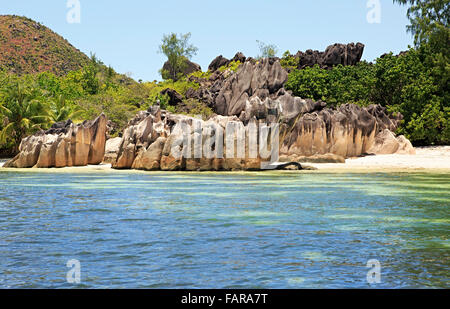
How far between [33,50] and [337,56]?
74.1m

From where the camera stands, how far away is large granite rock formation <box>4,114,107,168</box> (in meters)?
33.5

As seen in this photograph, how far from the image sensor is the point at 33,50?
397 feet

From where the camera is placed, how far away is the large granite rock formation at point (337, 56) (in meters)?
75.6

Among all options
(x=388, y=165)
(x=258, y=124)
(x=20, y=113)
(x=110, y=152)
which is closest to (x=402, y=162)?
(x=388, y=165)

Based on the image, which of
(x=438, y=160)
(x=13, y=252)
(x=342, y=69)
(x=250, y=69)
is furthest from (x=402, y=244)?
(x=342, y=69)

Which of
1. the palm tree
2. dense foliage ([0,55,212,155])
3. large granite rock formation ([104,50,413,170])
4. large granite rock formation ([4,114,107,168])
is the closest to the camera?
large granite rock formation ([104,50,413,170])

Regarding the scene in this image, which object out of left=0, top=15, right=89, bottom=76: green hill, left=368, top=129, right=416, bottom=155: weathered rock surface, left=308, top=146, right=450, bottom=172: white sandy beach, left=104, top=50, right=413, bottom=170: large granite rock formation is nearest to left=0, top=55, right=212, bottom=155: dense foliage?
left=104, top=50, right=413, bottom=170: large granite rock formation

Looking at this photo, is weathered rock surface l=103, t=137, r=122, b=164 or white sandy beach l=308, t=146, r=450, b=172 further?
weathered rock surface l=103, t=137, r=122, b=164

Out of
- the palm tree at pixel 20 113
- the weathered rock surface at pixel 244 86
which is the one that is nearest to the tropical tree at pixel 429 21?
the weathered rock surface at pixel 244 86

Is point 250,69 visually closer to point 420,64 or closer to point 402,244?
point 420,64

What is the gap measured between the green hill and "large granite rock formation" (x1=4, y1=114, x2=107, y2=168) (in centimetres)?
8053

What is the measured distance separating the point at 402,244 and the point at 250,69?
42.3 m

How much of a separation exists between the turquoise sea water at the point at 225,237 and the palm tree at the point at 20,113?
24069mm

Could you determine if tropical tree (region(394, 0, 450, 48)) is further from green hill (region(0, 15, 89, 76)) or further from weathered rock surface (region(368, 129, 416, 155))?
green hill (region(0, 15, 89, 76))
